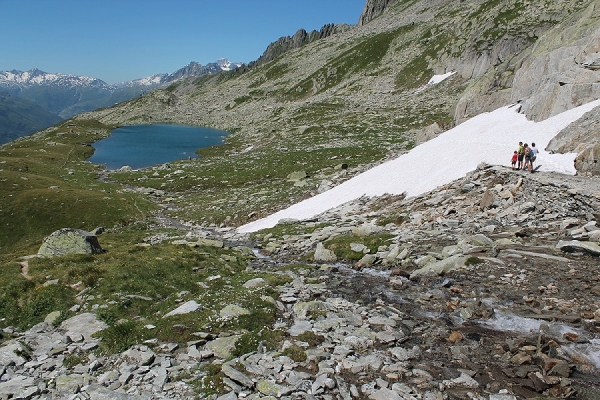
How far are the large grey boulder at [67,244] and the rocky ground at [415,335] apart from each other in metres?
10.6

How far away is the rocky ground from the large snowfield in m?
9.36

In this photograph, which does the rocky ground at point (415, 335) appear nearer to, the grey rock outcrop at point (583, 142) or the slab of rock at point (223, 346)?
the slab of rock at point (223, 346)

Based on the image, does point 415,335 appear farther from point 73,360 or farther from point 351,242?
point 73,360

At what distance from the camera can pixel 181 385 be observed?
9594 mm

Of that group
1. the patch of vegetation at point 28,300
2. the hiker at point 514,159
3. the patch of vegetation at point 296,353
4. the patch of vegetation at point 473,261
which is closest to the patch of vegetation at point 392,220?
the patch of vegetation at point 473,261

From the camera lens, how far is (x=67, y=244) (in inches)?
914

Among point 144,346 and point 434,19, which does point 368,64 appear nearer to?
point 434,19

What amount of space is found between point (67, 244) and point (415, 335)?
22566mm

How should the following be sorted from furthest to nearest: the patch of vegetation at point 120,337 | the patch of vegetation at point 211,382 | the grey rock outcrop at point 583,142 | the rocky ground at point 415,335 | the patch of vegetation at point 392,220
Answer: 1. the patch of vegetation at point 392,220
2. the grey rock outcrop at point 583,142
3. the patch of vegetation at point 120,337
4. the patch of vegetation at point 211,382
5. the rocky ground at point 415,335

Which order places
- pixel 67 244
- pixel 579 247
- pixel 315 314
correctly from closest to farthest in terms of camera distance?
pixel 315 314 < pixel 579 247 < pixel 67 244

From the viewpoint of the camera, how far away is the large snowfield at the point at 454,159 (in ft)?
94.1

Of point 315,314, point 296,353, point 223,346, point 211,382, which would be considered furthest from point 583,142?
point 211,382

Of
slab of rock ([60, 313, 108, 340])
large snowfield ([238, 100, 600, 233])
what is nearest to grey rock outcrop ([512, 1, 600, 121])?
large snowfield ([238, 100, 600, 233])

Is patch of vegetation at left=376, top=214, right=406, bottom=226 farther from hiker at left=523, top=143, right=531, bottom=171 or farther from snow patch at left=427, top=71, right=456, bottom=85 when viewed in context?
snow patch at left=427, top=71, right=456, bottom=85
